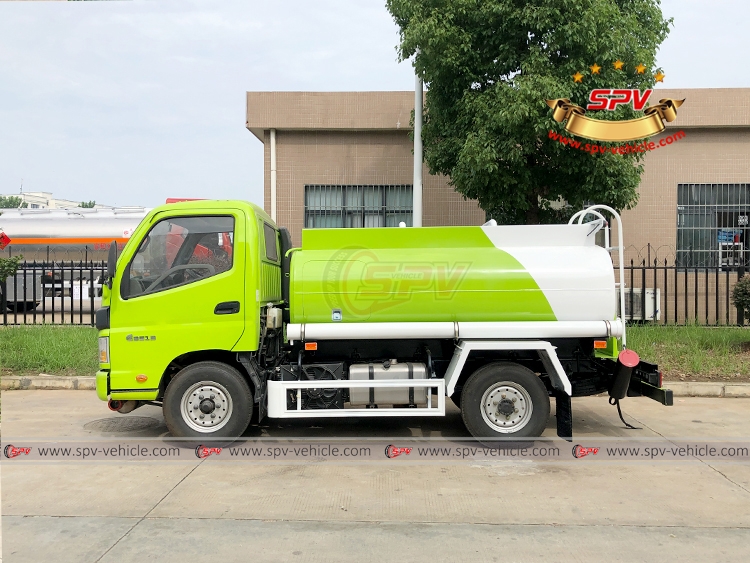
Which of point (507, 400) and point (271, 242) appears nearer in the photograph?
point (507, 400)

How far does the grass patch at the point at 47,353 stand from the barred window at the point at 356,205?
6339 mm

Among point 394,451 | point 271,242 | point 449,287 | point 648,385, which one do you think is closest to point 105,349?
point 271,242

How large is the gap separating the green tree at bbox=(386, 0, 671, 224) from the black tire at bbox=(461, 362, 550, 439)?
569 cm

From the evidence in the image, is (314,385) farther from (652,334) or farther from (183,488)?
(652,334)

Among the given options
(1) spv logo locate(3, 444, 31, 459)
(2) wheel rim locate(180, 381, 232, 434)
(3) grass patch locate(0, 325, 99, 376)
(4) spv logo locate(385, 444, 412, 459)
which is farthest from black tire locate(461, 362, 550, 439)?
(3) grass patch locate(0, 325, 99, 376)

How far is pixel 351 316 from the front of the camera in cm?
672

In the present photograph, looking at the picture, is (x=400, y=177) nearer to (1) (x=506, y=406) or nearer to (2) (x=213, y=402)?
(1) (x=506, y=406)

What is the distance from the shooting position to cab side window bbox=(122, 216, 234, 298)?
6637mm

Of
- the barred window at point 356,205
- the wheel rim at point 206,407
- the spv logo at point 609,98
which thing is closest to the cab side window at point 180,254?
the wheel rim at point 206,407

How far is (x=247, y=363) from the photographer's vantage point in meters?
6.71

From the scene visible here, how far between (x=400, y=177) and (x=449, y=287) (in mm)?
10142

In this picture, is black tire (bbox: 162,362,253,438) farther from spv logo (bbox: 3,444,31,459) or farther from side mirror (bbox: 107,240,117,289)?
spv logo (bbox: 3,444,31,459)

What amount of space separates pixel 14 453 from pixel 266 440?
2.46 meters

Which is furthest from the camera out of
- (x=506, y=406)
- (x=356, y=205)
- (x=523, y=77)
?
(x=356, y=205)
